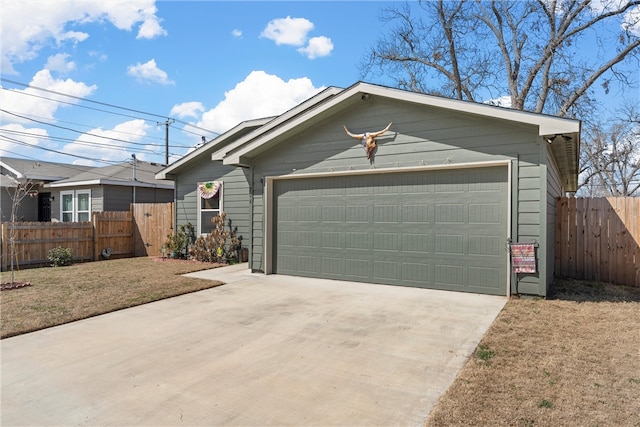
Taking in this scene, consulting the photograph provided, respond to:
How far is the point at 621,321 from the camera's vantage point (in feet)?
16.7

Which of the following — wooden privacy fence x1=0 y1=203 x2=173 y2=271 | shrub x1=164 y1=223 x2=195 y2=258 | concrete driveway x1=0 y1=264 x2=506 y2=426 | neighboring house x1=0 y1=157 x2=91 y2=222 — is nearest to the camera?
concrete driveway x1=0 y1=264 x2=506 y2=426

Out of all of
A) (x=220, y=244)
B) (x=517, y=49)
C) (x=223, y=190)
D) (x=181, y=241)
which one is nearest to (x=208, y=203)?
(x=223, y=190)

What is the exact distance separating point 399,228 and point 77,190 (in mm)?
14329

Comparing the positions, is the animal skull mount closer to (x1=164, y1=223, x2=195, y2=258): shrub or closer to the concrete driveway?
the concrete driveway

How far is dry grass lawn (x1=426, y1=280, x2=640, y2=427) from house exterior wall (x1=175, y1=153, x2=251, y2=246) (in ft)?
26.2

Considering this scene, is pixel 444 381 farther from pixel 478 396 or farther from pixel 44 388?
pixel 44 388

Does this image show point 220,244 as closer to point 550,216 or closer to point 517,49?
point 550,216

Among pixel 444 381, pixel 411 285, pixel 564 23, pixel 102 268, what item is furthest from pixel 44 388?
pixel 564 23

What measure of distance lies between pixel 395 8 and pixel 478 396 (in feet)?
67.1

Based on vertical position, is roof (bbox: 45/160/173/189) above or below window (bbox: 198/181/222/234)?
above

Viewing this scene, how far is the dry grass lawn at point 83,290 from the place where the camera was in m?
5.45

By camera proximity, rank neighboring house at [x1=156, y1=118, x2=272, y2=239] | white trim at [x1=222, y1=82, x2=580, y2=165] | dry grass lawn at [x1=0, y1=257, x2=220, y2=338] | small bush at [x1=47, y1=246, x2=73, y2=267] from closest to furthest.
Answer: dry grass lawn at [x1=0, y1=257, x2=220, y2=338] < white trim at [x1=222, y1=82, x2=580, y2=165] < small bush at [x1=47, y1=246, x2=73, y2=267] < neighboring house at [x1=156, y1=118, x2=272, y2=239]

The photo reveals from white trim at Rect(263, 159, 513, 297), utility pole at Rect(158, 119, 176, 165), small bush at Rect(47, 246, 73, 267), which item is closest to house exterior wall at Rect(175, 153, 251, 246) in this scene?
Answer: white trim at Rect(263, 159, 513, 297)

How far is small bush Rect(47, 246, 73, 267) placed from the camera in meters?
11.0
